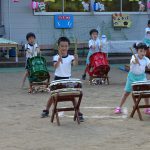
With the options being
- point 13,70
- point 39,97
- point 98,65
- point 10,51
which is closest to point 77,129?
point 39,97

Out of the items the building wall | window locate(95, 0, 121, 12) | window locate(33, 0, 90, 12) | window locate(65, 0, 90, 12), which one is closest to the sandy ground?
the building wall

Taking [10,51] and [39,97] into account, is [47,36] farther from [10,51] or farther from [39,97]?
[39,97]

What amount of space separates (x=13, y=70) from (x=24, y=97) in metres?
5.08

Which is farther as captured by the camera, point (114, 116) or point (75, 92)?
point (114, 116)

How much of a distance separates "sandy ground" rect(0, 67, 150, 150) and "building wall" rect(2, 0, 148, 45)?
7.13 m

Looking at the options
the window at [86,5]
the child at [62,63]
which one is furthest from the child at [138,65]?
the window at [86,5]

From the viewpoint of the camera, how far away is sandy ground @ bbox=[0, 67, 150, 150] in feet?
24.3

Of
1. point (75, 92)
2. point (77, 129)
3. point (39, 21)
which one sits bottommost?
point (77, 129)

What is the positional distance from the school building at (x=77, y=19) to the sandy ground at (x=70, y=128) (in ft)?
23.5

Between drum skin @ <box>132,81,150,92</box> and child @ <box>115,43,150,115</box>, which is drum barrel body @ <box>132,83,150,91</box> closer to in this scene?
drum skin @ <box>132,81,150,92</box>

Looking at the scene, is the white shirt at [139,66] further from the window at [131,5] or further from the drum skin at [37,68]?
the window at [131,5]

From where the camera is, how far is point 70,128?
27.7 feet

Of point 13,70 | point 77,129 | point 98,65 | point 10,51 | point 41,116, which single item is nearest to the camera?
point 77,129

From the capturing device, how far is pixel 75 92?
8.73 m
